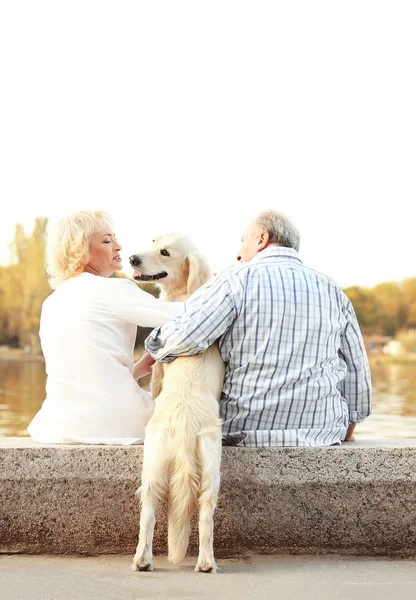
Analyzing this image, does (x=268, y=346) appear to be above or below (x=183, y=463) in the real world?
above

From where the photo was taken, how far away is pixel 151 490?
3652 mm

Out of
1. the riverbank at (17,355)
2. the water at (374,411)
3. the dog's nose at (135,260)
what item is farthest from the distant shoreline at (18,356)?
the dog's nose at (135,260)

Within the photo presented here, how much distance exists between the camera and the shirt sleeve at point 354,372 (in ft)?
14.2

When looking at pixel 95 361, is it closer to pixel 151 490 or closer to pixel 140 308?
pixel 140 308

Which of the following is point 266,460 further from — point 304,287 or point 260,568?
point 304,287

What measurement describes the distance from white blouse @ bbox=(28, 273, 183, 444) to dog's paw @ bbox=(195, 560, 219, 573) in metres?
0.73

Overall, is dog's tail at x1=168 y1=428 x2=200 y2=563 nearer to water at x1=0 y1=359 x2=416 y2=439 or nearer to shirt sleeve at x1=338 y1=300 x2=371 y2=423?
shirt sleeve at x1=338 y1=300 x2=371 y2=423

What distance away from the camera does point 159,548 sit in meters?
4.06

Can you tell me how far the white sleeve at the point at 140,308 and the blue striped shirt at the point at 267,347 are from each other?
0.52 feet

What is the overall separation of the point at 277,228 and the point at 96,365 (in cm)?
105

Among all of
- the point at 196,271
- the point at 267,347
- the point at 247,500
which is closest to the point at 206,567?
the point at 247,500

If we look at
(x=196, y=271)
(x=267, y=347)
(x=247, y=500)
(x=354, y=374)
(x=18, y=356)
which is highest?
(x=196, y=271)

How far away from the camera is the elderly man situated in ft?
13.0

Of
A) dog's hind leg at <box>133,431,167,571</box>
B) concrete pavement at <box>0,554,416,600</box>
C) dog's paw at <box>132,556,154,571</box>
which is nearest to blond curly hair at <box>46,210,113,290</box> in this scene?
dog's hind leg at <box>133,431,167,571</box>
